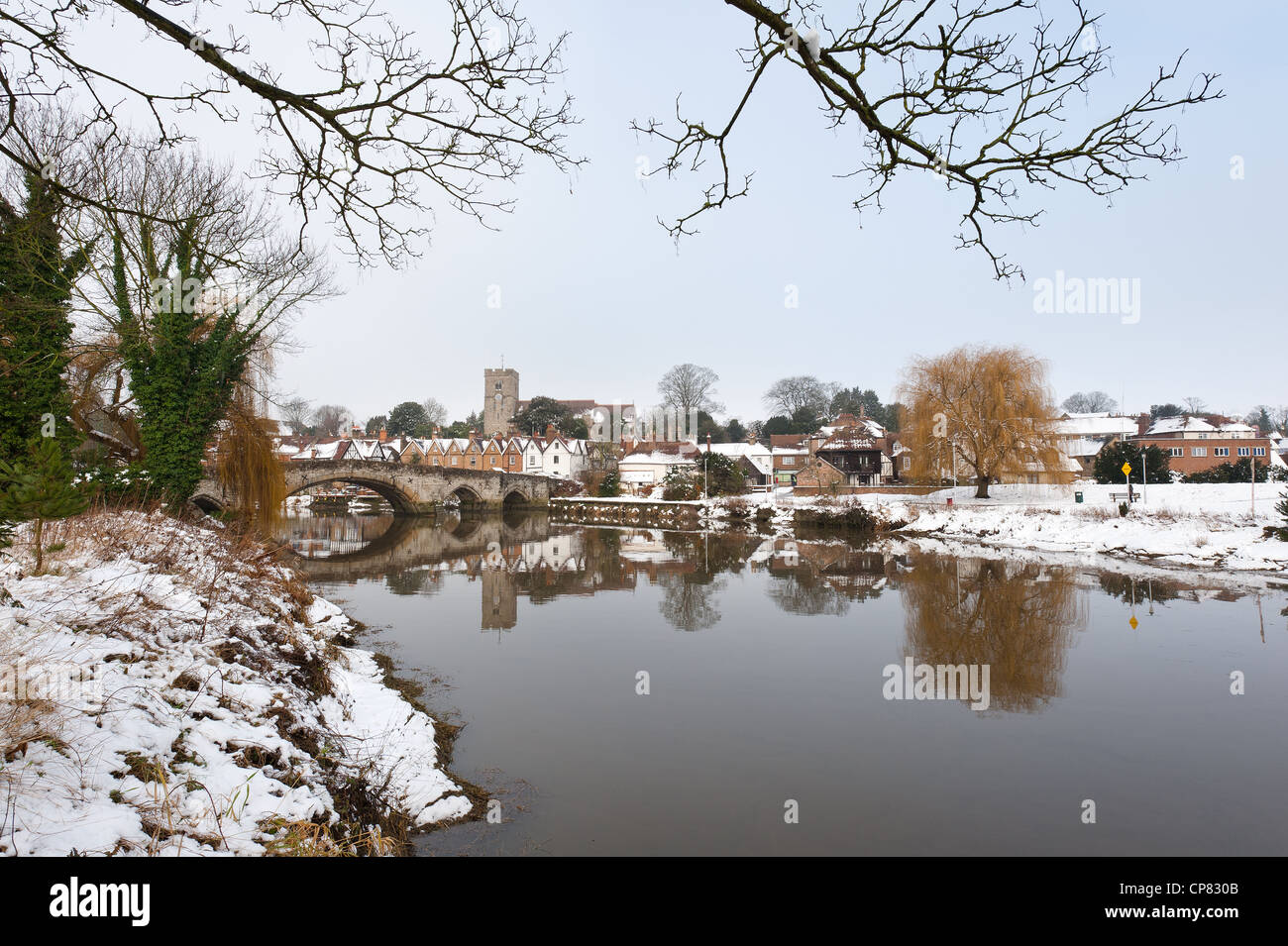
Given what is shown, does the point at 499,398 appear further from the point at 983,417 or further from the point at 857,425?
the point at 983,417

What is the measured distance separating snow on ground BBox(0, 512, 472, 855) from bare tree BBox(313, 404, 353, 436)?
3934 inches

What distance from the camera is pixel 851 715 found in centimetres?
844

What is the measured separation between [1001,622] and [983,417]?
24510mm

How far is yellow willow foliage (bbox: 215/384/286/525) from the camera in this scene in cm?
1769

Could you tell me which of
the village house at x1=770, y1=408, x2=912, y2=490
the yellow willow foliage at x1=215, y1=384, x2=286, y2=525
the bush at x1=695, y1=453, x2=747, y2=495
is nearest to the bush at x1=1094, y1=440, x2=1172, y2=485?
the village house at x1=770, y1=408, x2=912, y2=490

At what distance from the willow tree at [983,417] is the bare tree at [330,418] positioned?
278 feet

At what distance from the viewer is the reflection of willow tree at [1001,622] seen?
1004cm

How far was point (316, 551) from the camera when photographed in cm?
2720

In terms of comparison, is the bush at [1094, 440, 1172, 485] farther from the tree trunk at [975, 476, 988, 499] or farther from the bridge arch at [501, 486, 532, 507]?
the bridge arch at [501, 486, 532, 507]

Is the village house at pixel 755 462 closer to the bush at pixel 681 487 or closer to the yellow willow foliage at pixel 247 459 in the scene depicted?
the bush at pixel 681 487

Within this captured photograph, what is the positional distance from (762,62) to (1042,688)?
9404mm

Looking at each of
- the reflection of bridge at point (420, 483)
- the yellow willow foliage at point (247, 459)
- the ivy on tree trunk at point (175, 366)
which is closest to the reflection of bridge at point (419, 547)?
the yellow willow foliage at point (247, 459)
